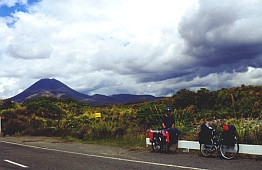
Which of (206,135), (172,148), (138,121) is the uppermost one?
(138,121)

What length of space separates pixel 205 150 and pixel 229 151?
1110 mm

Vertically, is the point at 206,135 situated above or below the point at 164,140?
above

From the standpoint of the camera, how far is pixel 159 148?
15.4 metres

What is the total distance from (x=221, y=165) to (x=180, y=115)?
10.0 m

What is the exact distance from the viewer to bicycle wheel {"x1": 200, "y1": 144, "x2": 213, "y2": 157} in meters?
13.2

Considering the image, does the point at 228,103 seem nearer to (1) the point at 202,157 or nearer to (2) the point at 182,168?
(1) the point at 202,157

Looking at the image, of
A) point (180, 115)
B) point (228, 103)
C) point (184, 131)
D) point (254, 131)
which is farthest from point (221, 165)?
point (228, 103)

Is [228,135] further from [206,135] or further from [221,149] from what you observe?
[206,135]

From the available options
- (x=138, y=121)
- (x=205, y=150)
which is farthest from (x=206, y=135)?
(x=138, y=121)

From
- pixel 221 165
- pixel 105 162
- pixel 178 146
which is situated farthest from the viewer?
pixel 178 146

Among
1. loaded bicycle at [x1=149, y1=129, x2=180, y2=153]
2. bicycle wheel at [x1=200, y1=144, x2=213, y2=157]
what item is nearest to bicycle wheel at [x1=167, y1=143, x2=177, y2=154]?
loaded bicycle at [x1=149, y1=129, x2=180, y2=153]

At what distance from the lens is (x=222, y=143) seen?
1255cm

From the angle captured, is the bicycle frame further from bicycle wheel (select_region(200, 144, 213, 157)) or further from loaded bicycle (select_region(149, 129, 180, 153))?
loaded bicycle (select_region(149, 129, 180, 153))

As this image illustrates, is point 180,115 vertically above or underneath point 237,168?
above
